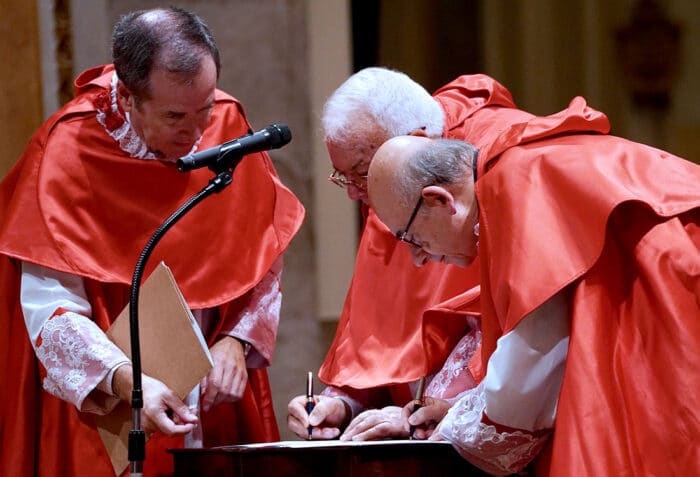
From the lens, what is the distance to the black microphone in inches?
115

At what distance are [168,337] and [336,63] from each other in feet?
10.3

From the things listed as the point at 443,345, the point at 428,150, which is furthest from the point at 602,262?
the point at 443,345

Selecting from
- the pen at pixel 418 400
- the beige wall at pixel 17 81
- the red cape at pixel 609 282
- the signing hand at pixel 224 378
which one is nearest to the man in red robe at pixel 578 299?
the red cape at pixel 609 282

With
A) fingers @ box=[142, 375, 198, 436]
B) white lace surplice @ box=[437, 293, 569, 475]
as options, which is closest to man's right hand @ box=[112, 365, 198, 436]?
fingers @ box=[142, 375, 198, 436]

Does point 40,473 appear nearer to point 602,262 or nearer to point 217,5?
point 602,262

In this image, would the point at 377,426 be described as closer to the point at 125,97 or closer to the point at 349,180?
the point at 349,180

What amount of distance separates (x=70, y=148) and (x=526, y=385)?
→ 1635 millimetres

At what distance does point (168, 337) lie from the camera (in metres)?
3.15

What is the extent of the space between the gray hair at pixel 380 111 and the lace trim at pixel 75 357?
2.97ft

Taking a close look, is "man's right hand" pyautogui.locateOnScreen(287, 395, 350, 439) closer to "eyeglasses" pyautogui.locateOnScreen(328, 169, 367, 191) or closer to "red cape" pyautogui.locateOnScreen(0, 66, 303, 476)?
"red cape" pyautogui.locateOnScreen(0, 66, 303, 476)

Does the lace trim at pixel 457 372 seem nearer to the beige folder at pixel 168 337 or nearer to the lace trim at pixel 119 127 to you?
the beige folder at pixel 168 337

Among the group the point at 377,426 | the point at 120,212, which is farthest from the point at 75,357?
the point at 377,426

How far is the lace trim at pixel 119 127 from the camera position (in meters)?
3.72

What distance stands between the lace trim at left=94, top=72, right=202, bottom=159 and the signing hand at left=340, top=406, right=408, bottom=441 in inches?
37.7
